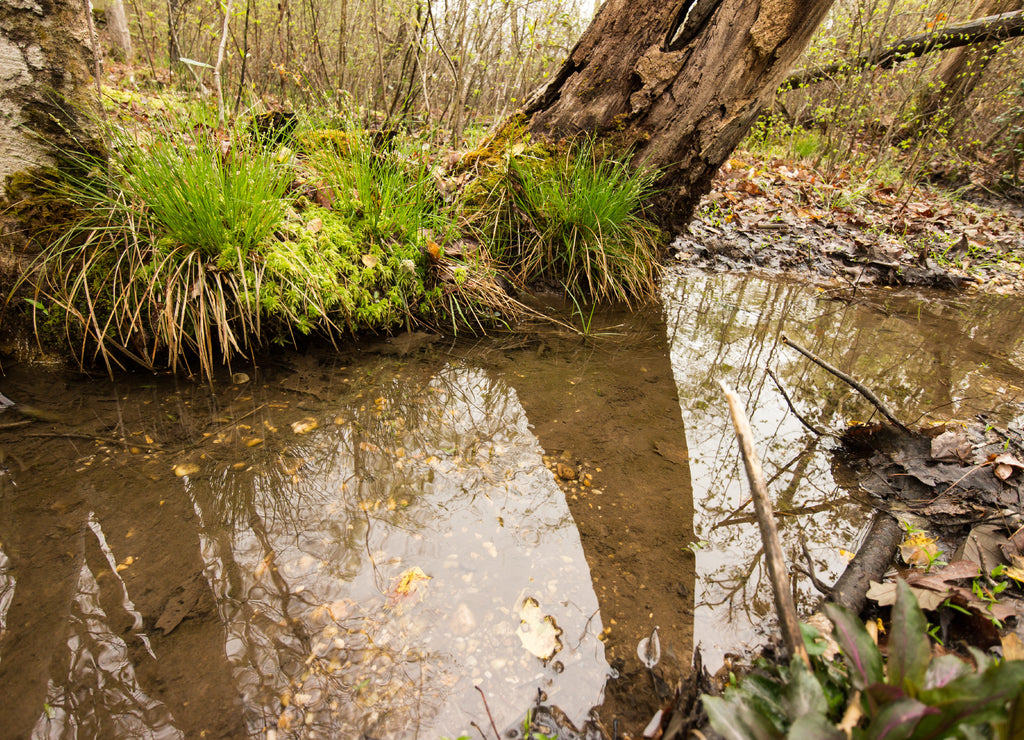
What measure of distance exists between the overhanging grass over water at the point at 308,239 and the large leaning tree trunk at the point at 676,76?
0.91ft

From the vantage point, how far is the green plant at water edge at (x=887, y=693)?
0.72 metres

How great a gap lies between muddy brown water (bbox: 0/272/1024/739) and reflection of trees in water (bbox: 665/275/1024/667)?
0.02m

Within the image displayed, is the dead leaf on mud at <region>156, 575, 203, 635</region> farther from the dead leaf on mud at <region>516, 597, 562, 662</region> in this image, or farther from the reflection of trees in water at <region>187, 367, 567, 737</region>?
the dead leaf on mud at <region>516, 597, 562, 662</region>

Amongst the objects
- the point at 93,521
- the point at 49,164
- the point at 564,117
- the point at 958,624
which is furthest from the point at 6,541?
the point at 564,117

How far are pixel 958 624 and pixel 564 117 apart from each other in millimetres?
3524

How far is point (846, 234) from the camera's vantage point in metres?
5.53

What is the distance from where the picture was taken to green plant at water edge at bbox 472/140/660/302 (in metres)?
3.41

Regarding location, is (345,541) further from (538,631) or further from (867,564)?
(867,564)

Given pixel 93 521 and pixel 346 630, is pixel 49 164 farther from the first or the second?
pixel 346 630

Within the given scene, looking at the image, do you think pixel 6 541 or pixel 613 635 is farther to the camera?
pixel 6 541

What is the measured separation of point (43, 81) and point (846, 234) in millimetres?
6606

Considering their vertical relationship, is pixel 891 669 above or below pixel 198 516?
above

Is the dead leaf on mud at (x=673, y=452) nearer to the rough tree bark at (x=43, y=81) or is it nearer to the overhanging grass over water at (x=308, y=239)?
the overhanging grass over water at (x=308, y=239)

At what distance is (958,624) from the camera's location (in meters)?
1.22
